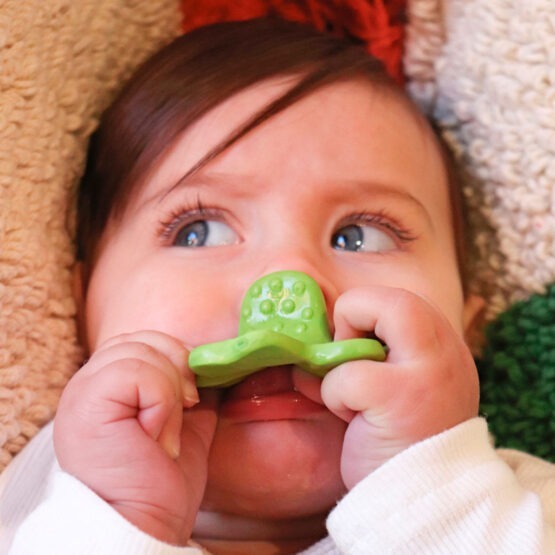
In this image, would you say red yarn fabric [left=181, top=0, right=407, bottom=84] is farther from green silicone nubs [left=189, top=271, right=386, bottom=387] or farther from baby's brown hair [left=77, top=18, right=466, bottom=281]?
green silicone nubs [left=189, top=271, right=386, bottom=387]

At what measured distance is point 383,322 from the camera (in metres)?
0.86

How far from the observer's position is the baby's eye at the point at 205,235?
105cm

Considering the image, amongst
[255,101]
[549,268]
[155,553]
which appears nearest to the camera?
[155,553]

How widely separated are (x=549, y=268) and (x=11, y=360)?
0.67 metres

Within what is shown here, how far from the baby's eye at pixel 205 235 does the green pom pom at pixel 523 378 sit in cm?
43

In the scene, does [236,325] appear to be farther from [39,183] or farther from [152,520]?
[39,183]

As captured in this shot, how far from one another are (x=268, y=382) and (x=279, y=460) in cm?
8

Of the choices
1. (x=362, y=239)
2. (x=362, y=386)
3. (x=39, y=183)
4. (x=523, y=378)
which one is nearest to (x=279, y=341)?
(x=362, y=386)

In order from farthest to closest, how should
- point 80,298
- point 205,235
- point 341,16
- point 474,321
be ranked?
point 341,16 → point 474,321 → point 80,298 → point 205,235

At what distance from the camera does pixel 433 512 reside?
835 mm

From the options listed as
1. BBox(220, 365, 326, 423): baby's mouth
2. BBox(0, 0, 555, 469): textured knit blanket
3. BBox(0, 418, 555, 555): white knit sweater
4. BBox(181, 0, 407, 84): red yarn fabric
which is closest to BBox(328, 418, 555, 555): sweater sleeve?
BBox(0, 418, 555, 555): white knit sweater

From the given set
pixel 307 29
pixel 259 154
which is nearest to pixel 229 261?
pixel 259 154

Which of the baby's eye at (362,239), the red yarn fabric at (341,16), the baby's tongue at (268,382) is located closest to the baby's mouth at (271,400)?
the baby's tongue at (268,382)

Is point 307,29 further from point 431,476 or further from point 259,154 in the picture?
point 431,476
